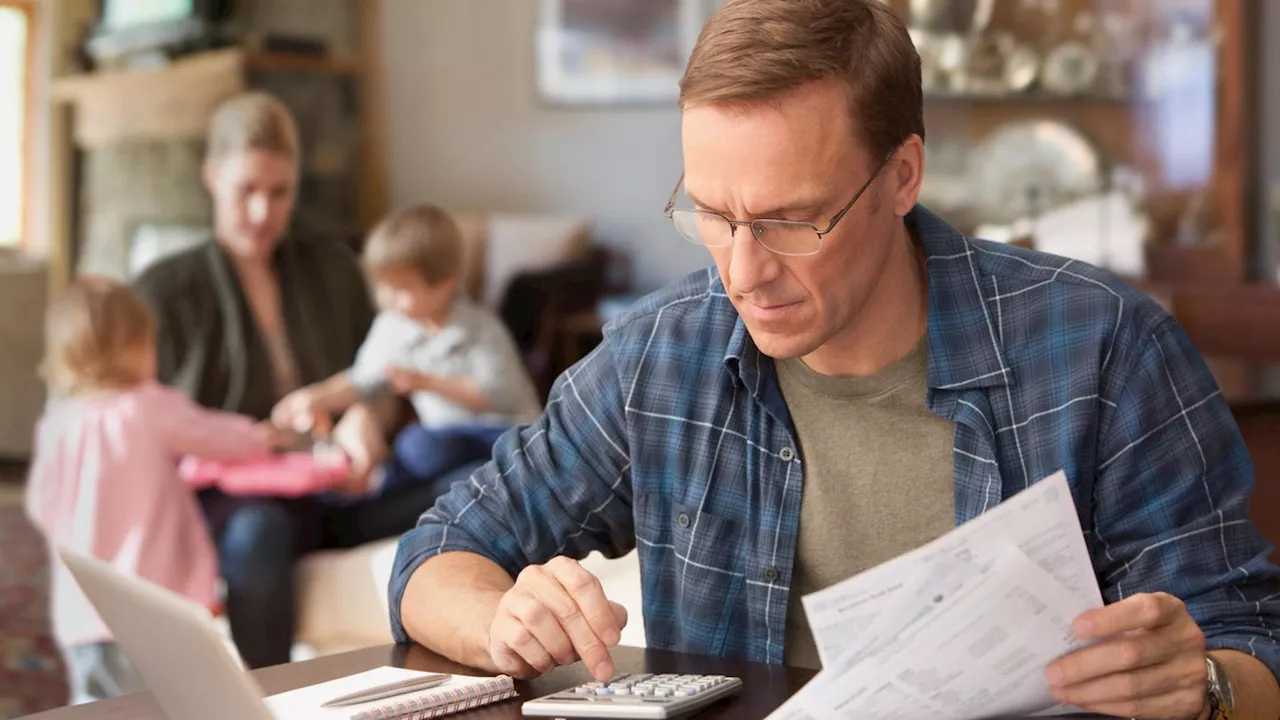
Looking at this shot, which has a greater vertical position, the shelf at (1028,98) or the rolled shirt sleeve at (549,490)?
the shelf at (1028,98)

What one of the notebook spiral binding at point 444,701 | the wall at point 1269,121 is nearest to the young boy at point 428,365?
the notebook spiral binding at point 444,701

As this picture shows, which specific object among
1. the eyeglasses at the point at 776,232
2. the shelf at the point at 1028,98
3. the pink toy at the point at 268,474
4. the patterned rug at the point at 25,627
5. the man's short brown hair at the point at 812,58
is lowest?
the patterned rug at the point at 25,627

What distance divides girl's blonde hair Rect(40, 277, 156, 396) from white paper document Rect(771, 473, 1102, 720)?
7.20 feet

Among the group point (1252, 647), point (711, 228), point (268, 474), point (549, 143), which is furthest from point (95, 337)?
point (549, 143)

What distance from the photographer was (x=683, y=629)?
4.72 feet

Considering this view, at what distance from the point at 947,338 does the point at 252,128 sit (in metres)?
2.17

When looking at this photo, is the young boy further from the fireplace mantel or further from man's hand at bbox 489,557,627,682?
the fireplace mantel

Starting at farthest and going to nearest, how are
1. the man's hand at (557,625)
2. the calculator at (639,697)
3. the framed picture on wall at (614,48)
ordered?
the framed picture on wall at (614,48) < the man's hand at (557,625) < the calculator at (639,697)

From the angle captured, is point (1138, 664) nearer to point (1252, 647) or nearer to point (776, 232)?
point (1252, 647)

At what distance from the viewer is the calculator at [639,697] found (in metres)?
1.07

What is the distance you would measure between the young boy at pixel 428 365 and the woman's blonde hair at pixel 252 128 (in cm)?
28

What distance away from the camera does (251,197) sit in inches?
125

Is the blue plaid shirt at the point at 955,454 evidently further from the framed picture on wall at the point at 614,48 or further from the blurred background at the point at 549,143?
the framed picture on wall at the point at 614,48

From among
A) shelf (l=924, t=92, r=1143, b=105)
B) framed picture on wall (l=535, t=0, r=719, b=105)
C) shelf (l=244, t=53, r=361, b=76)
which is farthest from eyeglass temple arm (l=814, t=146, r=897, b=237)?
shelf (l=244, t=53, r=361, b=76)
